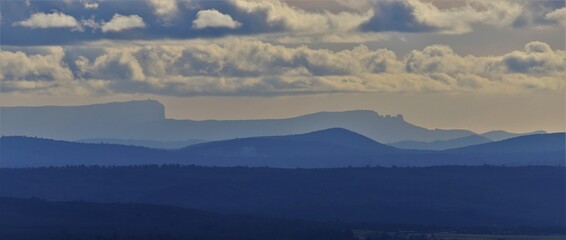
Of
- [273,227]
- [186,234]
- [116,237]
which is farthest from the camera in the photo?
[273,227]

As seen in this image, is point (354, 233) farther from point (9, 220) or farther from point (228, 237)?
point (9, 220)

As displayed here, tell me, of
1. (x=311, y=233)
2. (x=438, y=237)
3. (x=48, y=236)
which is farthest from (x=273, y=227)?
(x=48, y=236)

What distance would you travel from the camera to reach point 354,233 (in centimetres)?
19488

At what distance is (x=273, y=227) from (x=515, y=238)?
2959 centimetres

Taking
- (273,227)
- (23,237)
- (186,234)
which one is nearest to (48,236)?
(23,237)

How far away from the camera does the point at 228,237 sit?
179 m

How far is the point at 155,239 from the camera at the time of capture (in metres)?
171

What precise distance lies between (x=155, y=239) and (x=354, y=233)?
32896 mm

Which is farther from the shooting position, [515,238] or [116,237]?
[515,238]

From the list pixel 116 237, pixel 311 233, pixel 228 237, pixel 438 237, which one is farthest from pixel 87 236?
pixel 438 237

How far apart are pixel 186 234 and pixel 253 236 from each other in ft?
24.9

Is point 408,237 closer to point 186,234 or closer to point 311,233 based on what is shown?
point 311,233

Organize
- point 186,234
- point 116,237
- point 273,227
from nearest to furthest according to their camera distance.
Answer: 1. point 116,237
2. point 186,234
3. point 273,227

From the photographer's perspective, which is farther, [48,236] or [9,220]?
[9,220]
